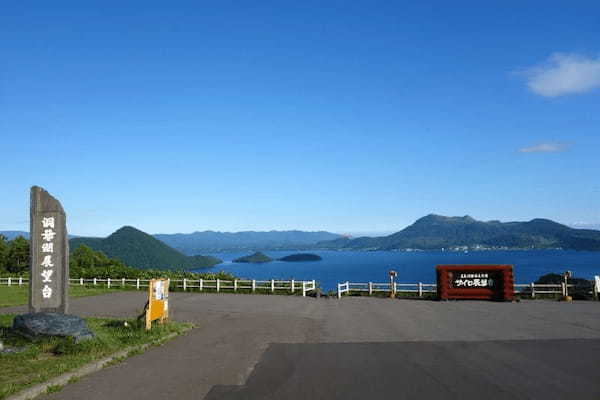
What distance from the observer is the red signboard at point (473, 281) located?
82.7ft

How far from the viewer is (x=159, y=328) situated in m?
14.6

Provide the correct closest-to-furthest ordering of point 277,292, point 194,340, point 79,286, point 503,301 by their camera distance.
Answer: point 194,340 < point 503,301 < point 277,292 < point 79,286

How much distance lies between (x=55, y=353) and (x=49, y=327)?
117 centimetres

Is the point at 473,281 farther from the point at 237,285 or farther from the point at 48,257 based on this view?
the point at 48,257

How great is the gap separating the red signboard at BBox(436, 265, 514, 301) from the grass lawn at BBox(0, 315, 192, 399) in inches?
614

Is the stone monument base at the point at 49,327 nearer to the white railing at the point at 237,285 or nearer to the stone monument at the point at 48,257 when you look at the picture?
the stone monument at the point at 48,257

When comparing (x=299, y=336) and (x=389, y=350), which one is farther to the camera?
(x=299, y=336)

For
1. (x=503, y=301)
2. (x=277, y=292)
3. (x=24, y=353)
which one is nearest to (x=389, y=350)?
(x=24, y=353)

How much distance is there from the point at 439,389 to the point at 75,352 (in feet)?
25.2

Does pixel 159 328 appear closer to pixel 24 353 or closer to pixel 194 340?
pixel 194 340

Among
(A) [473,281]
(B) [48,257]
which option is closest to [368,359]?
(B) [48,257]

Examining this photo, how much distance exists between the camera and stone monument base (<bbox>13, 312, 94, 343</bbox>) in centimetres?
1186

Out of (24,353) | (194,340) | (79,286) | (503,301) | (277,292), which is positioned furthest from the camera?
(79,286)

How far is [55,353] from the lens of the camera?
11078 millimetres
